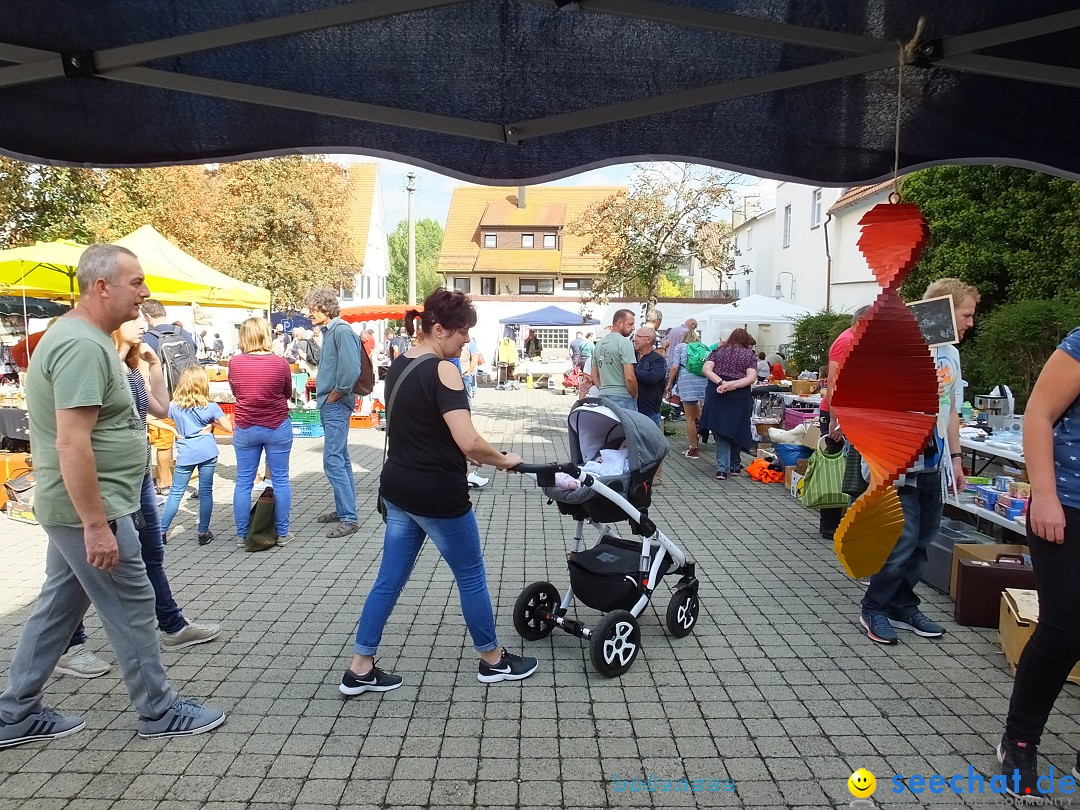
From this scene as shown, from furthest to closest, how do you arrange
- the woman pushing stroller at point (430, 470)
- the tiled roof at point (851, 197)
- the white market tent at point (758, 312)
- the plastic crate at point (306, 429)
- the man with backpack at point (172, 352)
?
the tiled roof at point (851, 197) → the white market tent at point (758, 312) → the plastic crate at point (306, 429) → the man with backpack at point (172, 352) → the woman pushing stroller at point (430, 470)

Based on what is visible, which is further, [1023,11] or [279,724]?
[279,724]

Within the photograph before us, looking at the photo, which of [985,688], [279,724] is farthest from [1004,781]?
[279,724]

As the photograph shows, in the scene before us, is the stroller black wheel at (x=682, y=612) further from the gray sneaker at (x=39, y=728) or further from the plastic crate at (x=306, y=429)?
the plastic crate at (x=306, y=429)

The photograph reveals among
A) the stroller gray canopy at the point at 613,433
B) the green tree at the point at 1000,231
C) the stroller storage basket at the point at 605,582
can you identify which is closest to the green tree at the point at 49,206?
the stroller gray canopy at the point at 613,433

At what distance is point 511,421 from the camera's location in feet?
52.3

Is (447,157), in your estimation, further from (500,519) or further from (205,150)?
(500,519)

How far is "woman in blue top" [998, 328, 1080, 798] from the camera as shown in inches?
102

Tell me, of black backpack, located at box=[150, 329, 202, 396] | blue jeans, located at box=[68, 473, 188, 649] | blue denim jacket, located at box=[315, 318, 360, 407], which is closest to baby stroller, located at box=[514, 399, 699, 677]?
blue jeans, located at box=[68, 473, 188, 649]

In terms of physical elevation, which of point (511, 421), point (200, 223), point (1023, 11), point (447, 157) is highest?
point (200, 223)

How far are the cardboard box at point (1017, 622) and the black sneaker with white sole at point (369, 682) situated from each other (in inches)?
126

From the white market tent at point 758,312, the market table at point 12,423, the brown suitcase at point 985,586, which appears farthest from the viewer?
the white market tent at point 758,312

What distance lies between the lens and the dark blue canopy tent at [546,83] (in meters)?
2.60

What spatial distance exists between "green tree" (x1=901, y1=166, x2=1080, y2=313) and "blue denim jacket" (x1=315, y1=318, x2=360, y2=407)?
36.2 ft

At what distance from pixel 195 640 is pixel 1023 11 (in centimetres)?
492
